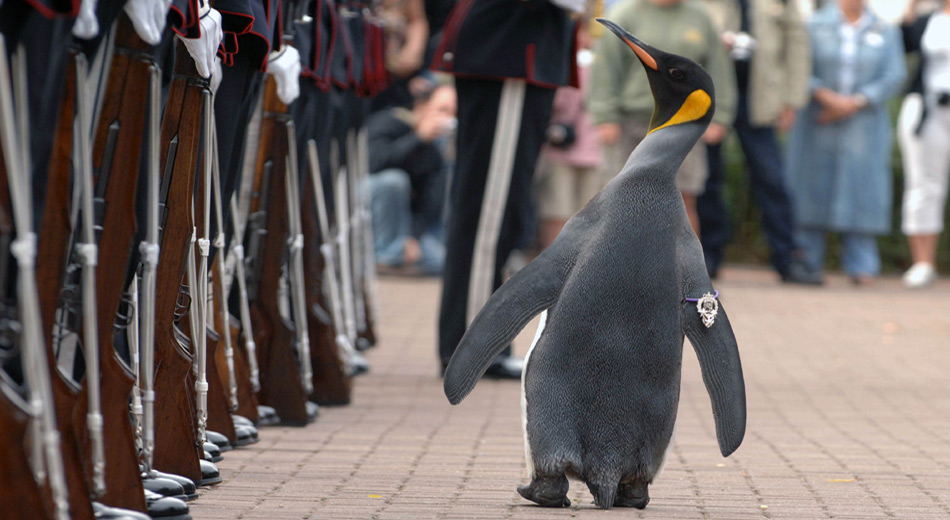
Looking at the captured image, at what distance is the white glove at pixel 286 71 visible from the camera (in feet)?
15.3

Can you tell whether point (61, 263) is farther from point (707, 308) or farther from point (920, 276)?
point (920, 276)

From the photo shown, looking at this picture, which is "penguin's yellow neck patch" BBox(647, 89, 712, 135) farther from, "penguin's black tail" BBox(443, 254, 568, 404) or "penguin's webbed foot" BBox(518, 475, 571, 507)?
"penguin's webbed foot" BBox(518, 475, 571, 507)

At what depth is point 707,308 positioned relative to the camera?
364cm

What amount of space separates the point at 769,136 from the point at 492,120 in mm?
6190

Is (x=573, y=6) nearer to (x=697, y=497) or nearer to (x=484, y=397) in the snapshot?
(x=484, y=397)

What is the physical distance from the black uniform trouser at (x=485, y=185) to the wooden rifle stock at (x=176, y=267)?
279 centimetres

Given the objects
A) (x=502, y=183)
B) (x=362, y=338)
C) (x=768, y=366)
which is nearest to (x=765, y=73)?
(x=768, y=366)

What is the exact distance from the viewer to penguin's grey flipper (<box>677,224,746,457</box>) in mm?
3662

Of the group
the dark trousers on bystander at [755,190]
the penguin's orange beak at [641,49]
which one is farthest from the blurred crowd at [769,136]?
the penguin's orange beak at [641,49]

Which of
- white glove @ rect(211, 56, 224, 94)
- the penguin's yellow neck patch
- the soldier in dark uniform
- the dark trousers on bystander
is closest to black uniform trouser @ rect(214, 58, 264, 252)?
white glove @ rect(211, 56, 224, 94)

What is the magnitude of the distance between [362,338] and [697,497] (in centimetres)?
409

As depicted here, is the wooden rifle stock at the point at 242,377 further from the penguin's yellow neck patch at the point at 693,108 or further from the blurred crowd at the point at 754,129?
the blurred crowd at the point at 754,129

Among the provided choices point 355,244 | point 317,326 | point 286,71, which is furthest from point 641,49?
point 355,244

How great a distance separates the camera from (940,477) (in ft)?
14.9
